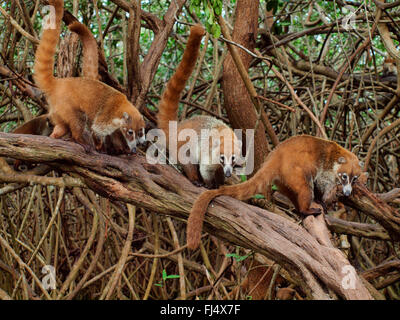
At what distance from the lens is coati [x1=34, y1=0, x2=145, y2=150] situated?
2.96 metres

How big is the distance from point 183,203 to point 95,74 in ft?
4.40

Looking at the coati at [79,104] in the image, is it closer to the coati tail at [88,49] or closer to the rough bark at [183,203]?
the rough bark at [183,203]

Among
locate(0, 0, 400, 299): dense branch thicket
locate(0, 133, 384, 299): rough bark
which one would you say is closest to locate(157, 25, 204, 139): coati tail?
locate(0, 0, 400, 299): dense branch thicket

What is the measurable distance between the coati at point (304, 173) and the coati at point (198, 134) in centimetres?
27

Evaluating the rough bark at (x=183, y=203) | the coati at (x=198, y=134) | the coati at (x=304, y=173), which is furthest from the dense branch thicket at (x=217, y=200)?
the coati at (x=198, y=134)

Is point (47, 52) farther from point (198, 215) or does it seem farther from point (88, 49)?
point (198, 215)

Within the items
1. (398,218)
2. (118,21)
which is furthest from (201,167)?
(118,21)

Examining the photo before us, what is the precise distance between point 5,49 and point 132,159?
1.93 m

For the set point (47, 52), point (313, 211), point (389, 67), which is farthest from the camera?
point (389, 67)

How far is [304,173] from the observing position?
3162 millimetres

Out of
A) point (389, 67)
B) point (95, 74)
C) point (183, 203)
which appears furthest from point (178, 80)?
point (389, 67)

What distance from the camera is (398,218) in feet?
10.4

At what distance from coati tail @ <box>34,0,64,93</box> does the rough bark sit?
1.68 feet

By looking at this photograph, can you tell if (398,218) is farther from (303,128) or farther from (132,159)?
(303,128)
